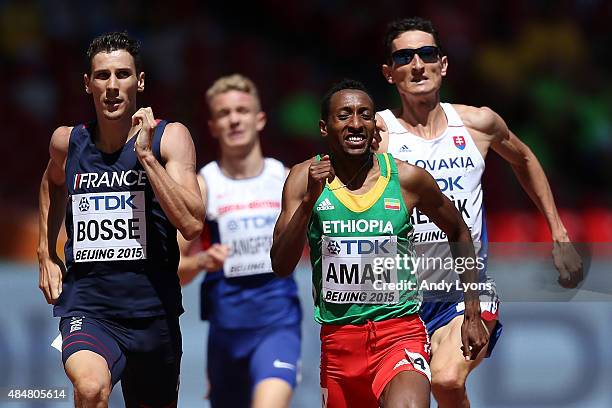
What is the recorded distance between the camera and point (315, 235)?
5.75m

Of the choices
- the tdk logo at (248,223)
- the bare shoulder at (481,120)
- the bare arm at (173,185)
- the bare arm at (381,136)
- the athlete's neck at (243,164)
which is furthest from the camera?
the athlete's neck at (243,164)

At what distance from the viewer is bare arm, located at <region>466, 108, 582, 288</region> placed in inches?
259

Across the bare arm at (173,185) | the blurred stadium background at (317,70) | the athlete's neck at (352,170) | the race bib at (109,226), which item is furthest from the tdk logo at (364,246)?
the blurred stadium background at (317,70)

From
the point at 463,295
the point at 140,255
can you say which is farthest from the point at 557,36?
the point at 140,255

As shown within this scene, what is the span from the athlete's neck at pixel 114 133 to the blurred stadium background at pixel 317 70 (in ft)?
17.2

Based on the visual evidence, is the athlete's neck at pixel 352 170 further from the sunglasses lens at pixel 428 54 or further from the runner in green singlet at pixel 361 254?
the sunglasses lens at pixel 428 54

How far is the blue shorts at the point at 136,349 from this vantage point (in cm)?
566

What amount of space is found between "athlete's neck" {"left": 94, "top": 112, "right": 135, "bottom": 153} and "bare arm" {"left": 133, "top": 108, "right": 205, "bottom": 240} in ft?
0.86

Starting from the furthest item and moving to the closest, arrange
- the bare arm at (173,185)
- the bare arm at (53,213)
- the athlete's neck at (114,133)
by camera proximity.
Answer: the bare arm at (53,213) < the athlete's neck at (114,133) < the bare arm at (173,185)

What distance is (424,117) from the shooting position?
260 inches

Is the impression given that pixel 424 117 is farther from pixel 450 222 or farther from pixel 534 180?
pixel 450 222

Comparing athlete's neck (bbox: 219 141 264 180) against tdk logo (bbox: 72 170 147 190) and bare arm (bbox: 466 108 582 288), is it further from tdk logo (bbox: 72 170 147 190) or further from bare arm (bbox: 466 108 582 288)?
tdk logo (bbox: 72 170 147 190)

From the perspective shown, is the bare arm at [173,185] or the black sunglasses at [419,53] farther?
the black sunglasses at [419,53]

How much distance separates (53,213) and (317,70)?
28.1 feet
